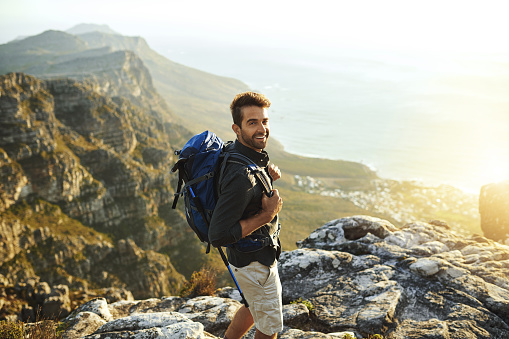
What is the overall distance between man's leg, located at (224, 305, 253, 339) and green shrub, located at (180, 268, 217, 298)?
19.1ft

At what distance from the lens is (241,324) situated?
204 inches

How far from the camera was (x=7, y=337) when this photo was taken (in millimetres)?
6742

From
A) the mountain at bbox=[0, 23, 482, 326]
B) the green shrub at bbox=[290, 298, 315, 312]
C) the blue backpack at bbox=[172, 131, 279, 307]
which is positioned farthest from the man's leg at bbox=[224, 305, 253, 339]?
the mountain at bbox=[0, 23, 482, 326]

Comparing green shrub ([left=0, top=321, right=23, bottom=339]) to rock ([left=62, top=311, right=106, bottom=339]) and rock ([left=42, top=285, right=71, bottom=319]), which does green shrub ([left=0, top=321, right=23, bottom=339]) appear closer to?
rock ([left=62, top=311, right=106, bottom=339])

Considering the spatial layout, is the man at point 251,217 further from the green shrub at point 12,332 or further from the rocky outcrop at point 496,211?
the rocky outcrop at point 496,211

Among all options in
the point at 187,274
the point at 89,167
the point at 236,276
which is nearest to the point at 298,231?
the point at 187,274

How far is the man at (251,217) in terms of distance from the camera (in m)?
3.98

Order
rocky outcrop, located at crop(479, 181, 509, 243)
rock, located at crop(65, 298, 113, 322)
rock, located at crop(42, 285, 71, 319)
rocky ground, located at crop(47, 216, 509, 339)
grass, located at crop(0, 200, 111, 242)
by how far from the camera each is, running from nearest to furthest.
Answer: rocky ground, located at crop(47, 216, 509, 339) < rock, located at crop(65, 298, 113, 322) < rocky outcrop, located at crop(479, 181, 509, 243) < rock, located at crop(42, 285, 71, 319) < grass, located at crop(0, 200, 111, 242)

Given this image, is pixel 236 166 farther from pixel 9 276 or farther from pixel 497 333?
pixel 9 276

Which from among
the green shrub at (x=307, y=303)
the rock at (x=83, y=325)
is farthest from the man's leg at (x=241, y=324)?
the rock at (x=83, y=325)

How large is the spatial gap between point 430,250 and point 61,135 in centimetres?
10038

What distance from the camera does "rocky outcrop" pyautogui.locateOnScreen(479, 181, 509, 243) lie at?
1734cm

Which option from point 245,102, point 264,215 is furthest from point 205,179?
point 245,102

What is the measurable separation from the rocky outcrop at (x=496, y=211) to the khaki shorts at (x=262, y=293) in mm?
17167
